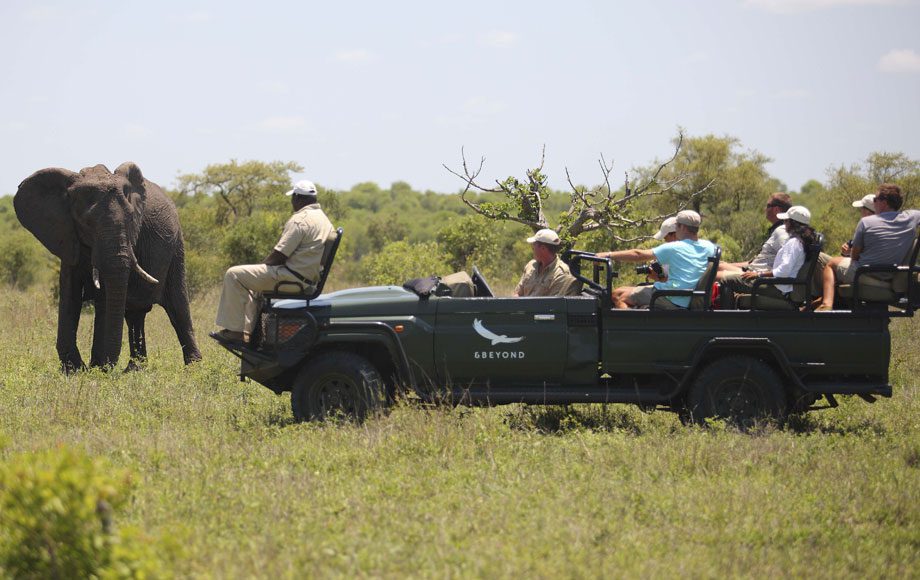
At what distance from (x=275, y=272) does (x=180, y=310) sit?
5.74m

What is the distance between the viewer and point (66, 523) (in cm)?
499

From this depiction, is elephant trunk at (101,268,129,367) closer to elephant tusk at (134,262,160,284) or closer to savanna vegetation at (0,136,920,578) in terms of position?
elephant tusk at (134,262,160,284)

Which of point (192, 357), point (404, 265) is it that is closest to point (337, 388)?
point (192, 357)

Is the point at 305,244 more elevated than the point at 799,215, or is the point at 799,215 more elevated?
the point at 799,215

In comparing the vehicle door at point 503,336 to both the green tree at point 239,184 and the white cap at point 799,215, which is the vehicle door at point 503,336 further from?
the green tree at point 239,184

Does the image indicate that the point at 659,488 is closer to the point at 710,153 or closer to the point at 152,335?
the point at 152,335

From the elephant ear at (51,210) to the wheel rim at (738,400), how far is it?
7767mm

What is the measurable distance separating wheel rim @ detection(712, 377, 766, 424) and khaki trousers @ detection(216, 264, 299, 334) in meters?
3.59

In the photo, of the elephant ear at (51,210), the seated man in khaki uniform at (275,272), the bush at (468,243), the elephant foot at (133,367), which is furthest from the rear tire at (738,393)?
the bush at (468,243)

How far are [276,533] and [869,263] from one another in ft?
17.4

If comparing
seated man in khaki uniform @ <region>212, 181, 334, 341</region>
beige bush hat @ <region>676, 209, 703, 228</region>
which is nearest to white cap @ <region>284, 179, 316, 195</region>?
seated man in khaki uniform @ <region>212, 181, 334, 341</region>

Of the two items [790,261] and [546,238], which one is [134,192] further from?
[790,261]

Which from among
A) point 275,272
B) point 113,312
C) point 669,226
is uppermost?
point 669,226

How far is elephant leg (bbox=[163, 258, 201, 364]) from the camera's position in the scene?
14.2 m
